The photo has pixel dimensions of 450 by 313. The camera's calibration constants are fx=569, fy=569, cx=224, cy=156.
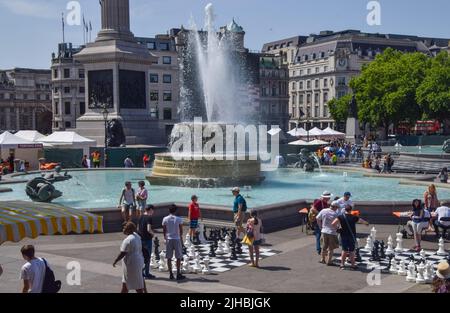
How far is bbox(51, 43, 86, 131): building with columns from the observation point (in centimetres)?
10375

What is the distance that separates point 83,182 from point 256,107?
286ft

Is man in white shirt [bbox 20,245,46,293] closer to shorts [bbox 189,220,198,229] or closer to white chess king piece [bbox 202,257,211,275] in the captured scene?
white chess king piece [bbox 202,257,211,275]

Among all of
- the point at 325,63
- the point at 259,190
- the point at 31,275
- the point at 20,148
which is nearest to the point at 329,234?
the point at 31,275

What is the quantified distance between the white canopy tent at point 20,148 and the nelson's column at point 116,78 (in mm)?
9270

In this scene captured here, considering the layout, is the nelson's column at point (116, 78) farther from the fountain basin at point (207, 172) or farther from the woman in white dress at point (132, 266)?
the woman in white dress at point (132, 266)

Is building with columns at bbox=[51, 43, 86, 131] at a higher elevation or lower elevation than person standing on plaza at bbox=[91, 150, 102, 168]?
higher

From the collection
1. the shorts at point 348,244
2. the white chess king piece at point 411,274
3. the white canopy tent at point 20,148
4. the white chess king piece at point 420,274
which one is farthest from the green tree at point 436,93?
the white chess king piece at point 420,274

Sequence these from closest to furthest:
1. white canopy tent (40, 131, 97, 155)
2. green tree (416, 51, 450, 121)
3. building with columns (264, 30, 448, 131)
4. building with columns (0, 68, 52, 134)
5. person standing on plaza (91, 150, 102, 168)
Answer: person standing on plaza (91, 150, 102, 168) → white canopy tent (40, 131, 97, 155) → green tree (416, 51, 450, 121) → building with columns (264, 30, 448, 131) → building with columns (0, 68, 52, 134)

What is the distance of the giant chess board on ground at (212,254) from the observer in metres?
13.0

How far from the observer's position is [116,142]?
47.0 meters

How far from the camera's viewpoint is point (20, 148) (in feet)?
124

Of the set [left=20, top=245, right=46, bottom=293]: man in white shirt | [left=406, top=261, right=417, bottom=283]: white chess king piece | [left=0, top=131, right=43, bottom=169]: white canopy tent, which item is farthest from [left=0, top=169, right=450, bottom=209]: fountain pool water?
[left=20, top=245, right=46, bottom=293]: man in white shirt

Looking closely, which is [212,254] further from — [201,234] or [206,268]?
[201,234]

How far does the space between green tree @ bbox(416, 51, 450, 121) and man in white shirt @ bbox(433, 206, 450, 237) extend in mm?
62549
